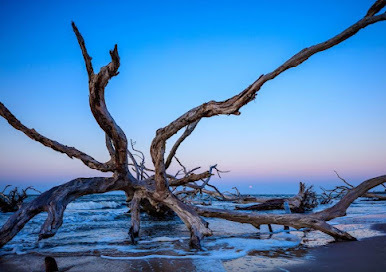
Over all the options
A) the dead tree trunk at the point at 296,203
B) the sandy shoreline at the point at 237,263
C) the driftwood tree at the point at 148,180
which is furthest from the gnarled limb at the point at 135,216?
the dead tree trunk at the point at 296,203

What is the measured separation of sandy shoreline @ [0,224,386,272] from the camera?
3217 millimetres

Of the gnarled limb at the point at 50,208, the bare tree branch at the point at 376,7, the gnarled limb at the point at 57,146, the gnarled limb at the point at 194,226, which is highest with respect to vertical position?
the bare tree branch at the point at 376,7

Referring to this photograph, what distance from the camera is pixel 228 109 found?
11.1 ft

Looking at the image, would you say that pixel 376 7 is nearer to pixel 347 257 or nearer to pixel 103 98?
pixel 347 257

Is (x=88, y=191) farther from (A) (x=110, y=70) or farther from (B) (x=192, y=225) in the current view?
(A) (x=110, y=70)

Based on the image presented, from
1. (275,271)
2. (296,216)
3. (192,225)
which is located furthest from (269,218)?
(275,271)

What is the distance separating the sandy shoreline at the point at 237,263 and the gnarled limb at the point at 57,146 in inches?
56.4

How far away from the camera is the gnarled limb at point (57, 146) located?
4598 mm

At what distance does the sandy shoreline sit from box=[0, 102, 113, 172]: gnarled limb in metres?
1.43

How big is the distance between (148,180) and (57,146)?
1767 mm

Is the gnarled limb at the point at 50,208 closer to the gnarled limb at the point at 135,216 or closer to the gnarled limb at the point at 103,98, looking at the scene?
the gnarled limb at the point at 103,98

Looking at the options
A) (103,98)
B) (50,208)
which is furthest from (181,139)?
(50,208)

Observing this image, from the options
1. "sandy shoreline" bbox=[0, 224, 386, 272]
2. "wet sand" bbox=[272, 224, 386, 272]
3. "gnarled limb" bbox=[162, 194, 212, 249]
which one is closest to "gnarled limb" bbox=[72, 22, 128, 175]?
"gnarled limb" bbox=[162, 194, 212, 249]

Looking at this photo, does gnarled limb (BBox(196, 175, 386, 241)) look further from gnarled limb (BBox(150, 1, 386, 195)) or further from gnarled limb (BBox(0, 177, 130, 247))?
gnarled limb (BBox(150, 1, 386, 195))
